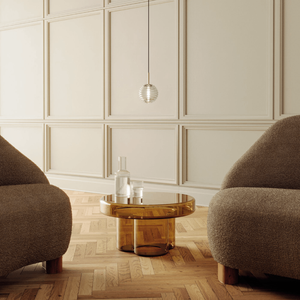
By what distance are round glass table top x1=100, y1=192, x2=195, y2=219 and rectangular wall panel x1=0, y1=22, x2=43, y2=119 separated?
299 centimetres

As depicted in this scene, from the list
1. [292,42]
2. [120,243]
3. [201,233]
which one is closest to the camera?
[120,243]

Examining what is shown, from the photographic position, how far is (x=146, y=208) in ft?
6.74

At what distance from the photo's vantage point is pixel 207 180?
3826 millimetres

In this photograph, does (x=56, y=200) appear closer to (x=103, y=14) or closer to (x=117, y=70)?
(x=117, y=70)

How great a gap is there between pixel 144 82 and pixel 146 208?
2283 mm

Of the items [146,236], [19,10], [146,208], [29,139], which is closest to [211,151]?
[146,236]

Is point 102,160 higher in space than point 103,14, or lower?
lower

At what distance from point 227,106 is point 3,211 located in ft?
8.26

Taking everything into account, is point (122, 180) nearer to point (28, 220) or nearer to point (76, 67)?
point (28, 220)

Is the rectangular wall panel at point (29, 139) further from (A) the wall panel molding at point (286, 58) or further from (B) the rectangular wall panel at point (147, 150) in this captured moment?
(A) the wall panel molding at point (286, 58)

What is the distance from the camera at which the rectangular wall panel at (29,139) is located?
4855 millimetres

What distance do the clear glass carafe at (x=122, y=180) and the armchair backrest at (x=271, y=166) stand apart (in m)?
0.56

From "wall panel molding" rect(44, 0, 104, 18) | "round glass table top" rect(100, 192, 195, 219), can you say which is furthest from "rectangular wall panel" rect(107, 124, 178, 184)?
"round glass table top" rect(100, 192, 195, 219)

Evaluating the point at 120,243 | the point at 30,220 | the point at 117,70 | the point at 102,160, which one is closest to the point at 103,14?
the point at 117,70
